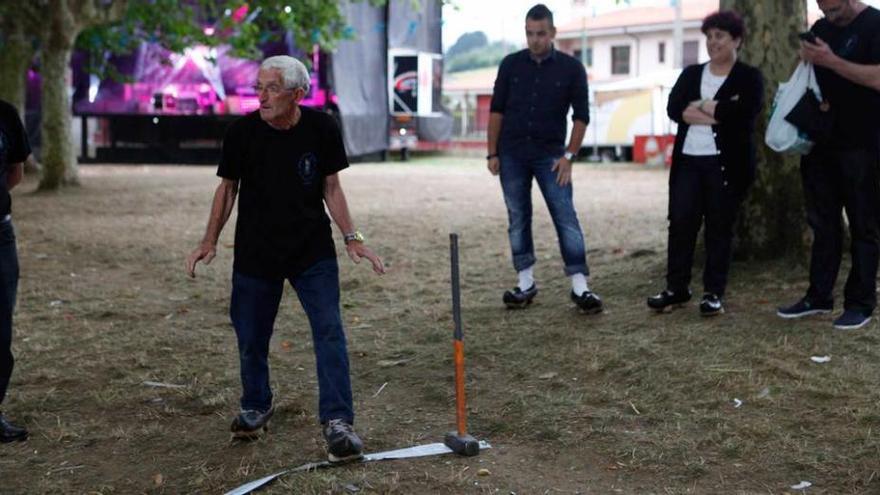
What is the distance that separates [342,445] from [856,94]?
3503 millimetres

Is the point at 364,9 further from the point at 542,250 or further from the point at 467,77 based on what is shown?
the point at 467,77

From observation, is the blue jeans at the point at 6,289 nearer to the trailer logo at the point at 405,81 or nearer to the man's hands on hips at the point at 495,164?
the man's hands on hips at the point at 495,164

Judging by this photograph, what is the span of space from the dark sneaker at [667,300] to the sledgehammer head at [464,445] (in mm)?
2544

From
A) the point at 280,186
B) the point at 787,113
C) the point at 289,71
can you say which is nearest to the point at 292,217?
the point at 280,186

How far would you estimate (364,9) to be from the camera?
31375 mm

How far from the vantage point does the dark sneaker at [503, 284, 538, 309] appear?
284 inches

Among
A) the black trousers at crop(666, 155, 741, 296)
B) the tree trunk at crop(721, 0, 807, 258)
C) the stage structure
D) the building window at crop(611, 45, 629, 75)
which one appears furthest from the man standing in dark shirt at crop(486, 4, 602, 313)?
the building window at crop(611, 45, 629, 75)

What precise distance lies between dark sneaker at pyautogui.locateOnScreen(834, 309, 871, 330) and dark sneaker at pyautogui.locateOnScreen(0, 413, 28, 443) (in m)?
4.18

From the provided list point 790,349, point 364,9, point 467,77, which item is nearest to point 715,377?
point 790,349

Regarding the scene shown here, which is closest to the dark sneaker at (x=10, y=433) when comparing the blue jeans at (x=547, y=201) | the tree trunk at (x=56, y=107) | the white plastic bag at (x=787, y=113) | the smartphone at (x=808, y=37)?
the blue jeans at (x=547, y=201)

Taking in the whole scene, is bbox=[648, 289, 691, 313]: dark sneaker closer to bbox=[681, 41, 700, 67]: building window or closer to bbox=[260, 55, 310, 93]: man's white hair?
bbox=[260, 55, 310, 93]: man's white hair

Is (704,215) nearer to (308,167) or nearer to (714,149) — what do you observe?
(714,149)

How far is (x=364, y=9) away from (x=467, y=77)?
33.1 m

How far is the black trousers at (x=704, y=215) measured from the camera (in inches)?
245
